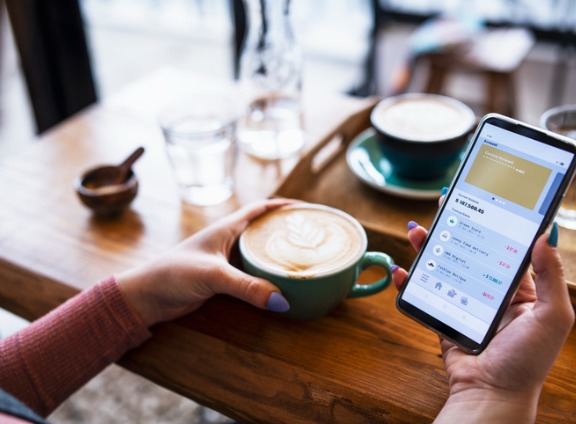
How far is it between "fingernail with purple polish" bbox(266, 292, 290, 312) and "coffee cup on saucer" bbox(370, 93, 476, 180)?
38 centimetres

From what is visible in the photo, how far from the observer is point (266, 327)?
785 mm

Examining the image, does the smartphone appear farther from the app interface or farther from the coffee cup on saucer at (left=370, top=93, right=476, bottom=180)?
the coffee cup on saucer at (left=370, top=93, right=476, bottom=180)

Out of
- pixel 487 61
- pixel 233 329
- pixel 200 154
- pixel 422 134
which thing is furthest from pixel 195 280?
pixel 487 61

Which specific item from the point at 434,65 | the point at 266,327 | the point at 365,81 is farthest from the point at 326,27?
the point at 266,327

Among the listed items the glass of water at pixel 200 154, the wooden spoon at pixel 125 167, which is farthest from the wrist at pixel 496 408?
the wooden spoon at pixel 125 167

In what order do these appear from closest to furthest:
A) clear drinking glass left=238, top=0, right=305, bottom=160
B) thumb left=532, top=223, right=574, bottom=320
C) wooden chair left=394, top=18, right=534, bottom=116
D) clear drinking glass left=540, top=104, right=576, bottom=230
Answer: thumb left=532, top=223, right=574, bottom=320 → clear drinking glass left=540, top=104, right=576, bottom=230 → clear drinking glass left=238, top=0, right=305, bottom=160 → wooden chair left=394, top=18, right=534, bottom=116

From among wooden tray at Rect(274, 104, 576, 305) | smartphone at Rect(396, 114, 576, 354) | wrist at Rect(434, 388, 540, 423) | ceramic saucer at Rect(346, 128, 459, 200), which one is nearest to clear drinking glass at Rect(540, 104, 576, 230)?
wooden tray at Rect(274, 104, 576, 305)

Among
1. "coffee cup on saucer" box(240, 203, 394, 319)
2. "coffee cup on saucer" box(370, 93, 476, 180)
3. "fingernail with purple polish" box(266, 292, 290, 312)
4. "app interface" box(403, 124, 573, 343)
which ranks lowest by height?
"fingernail with purple polish" box(266, 292, 290, 312)

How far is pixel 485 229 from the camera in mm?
663

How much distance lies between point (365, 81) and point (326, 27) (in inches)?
24.9

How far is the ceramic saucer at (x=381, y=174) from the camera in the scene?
984 mm

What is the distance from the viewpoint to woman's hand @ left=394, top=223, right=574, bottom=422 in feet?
1.86

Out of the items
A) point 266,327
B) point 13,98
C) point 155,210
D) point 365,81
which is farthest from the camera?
point 13,98

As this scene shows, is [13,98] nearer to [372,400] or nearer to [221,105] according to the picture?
[221,105]
